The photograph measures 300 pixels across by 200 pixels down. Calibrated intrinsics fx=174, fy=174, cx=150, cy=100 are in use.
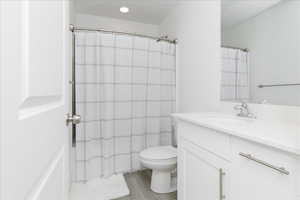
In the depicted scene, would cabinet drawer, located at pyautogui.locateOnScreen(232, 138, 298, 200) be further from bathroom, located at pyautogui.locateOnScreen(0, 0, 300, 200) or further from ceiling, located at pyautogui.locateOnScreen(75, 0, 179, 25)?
ceiling, located at pyautogui.locateOnScreen(75, 0, 179, 25)

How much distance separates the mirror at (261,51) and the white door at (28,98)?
1.31m

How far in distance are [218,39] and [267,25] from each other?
1.41 ft

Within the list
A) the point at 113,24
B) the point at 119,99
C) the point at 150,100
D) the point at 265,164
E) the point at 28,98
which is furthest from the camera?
the point at 113,24

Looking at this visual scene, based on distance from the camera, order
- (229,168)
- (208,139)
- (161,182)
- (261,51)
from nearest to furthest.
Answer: (229,168) → (208,139) → (261,51) → (161,182)

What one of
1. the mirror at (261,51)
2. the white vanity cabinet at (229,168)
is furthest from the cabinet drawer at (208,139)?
the mirror at (261,51)

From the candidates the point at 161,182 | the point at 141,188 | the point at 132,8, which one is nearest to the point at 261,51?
the point at 161,182

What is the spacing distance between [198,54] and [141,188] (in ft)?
5.17

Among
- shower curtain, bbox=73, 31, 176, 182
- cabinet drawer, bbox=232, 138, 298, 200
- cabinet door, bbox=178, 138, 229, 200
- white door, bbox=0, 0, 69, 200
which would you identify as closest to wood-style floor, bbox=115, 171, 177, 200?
shower curtain, bbox=73, 31, 176, 182

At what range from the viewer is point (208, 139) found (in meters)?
1.07

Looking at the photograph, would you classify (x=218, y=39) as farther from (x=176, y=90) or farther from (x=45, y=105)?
(x=45, y=105)

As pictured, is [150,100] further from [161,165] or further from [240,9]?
[240,9]

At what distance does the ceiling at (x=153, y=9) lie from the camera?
138 cm

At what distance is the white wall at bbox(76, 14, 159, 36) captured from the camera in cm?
270

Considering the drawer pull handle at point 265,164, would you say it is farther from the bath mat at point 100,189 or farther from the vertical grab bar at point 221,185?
the bath mat at point 100,189
